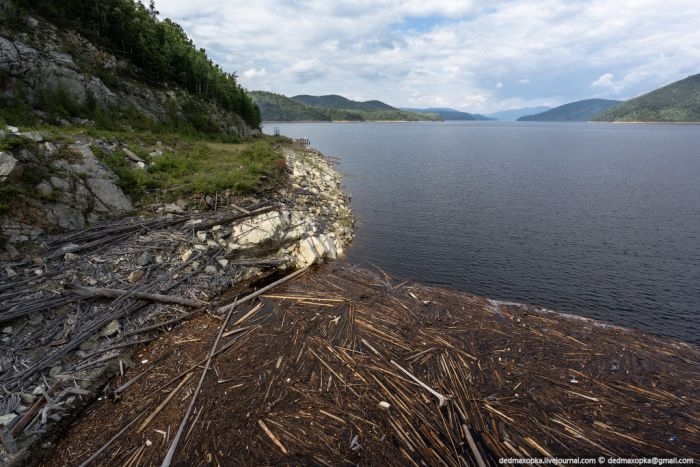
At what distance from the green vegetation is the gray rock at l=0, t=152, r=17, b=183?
528 cm

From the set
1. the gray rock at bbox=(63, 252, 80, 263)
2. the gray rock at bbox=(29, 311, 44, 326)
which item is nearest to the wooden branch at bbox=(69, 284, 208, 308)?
the gray rock at bbox=(29, 311, 44, 326)

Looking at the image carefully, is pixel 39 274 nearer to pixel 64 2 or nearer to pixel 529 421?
pixel 529 421

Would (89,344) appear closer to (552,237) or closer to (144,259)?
(144,259)

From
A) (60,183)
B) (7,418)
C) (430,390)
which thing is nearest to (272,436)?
(430,390)

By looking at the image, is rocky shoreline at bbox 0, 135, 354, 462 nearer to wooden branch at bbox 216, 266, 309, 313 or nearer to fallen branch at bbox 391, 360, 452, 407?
wooden branch at bbox 216, 266, 309, 313

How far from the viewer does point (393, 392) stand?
9648mm

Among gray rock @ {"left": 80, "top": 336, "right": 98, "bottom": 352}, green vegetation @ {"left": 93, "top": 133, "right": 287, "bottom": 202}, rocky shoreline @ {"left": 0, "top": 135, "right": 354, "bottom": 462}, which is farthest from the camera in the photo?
green vegetation @ {"left": 93, "top": 133, "right": 287, "bottom": 202}

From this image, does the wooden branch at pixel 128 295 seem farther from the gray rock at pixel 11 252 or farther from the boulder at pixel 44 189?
the boulder at pixel 44 189

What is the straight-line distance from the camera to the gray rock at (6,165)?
14.0 metres

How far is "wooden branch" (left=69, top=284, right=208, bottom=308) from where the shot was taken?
11.8 metres

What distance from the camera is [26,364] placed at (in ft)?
30.4

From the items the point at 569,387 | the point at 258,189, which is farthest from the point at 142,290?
the point at 569,387

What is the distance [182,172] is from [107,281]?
13123 mm

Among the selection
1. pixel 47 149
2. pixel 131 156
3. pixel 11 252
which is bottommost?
pixel 11 252
